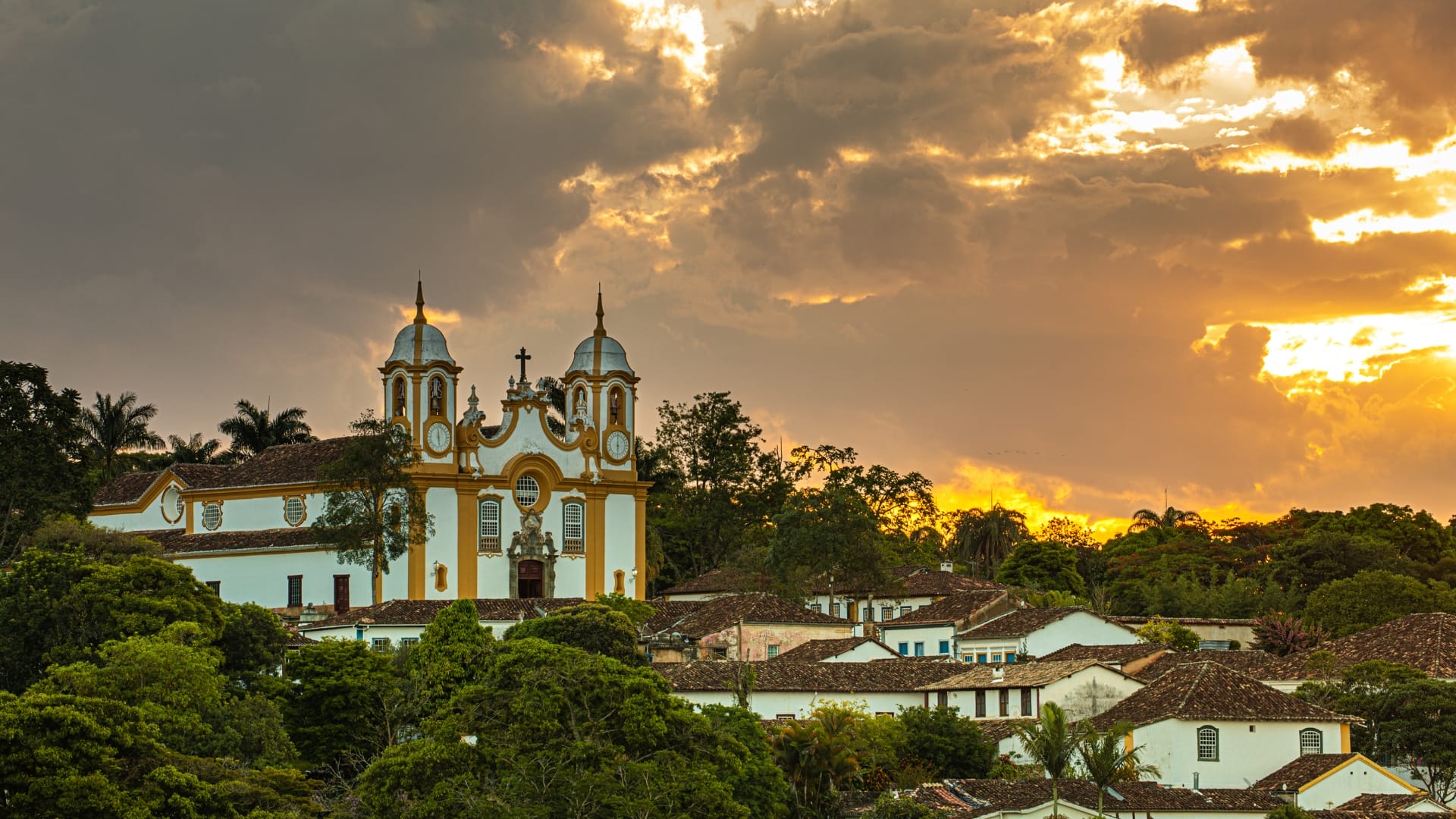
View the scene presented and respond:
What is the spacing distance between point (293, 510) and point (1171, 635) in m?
31.9

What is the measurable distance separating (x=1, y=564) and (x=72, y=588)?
32.6ft

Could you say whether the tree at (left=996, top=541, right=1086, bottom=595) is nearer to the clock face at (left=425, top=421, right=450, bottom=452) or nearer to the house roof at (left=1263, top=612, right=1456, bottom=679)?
the house roof at (left=1263, top=612, right=1456, bottom=679)

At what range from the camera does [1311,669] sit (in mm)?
55812

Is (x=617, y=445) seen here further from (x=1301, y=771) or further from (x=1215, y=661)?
(x=1301, y=771)

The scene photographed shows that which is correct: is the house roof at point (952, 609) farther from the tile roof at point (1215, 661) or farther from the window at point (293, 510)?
the window at point (293, 510)

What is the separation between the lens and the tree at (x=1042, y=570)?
86562 millimetres

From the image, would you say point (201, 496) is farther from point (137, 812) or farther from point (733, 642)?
point (137, 812)

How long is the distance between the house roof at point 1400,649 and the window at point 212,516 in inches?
1530

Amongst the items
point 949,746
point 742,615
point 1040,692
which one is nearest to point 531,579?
point 742,615

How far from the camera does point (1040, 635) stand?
198ft

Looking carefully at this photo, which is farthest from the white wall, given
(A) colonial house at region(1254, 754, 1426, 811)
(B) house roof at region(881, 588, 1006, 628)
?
(B) house roof at region(881, 588, 1006, 628)

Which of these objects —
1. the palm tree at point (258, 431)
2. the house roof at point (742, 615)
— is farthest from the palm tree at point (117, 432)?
the house roof at point (742, 615)

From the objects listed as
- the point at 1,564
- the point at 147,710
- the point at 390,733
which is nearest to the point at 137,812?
the point at 147,710

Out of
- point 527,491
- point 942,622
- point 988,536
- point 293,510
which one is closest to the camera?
point 942,622
